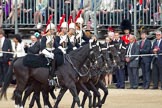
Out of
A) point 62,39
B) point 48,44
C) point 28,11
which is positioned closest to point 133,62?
point 28,11

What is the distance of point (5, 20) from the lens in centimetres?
2720

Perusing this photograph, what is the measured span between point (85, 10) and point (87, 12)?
116mm

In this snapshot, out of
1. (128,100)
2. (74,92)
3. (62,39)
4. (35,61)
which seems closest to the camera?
(74,92)

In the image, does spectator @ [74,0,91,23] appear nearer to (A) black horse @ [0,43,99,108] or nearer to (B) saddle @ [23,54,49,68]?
(A) black horse @ [0,43,99,108]

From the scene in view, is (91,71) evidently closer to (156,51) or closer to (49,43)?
(49,43)

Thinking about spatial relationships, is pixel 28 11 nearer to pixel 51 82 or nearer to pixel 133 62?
pixel 133 62

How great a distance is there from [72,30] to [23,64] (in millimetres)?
1839

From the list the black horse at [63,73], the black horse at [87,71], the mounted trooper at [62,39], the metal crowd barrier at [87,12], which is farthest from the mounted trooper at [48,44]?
the metal crowd barrier at [87,12]

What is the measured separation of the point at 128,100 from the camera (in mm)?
20703

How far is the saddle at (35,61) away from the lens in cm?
1742

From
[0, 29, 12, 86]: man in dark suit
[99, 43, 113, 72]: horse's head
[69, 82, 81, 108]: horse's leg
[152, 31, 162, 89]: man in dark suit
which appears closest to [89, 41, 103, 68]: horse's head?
[99, 43, 113, 72]: horse's head

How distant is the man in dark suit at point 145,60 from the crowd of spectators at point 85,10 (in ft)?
6.47

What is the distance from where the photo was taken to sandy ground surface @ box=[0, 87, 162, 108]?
63.0 ft

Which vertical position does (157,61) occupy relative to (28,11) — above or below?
below
